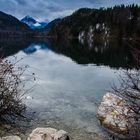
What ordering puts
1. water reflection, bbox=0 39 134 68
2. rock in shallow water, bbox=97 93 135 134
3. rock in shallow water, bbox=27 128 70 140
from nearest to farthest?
rock in shallow water, bbox=27 128 70 140 < rock in shallow water, bbox=97 93 135 134 < water reflection, bbox=0 39 134 68

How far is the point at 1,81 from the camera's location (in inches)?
546

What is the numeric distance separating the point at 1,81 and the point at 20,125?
1921mm

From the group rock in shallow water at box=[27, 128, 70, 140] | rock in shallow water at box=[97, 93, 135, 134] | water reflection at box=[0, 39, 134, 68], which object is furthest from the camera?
water reflection at box=[0, 39, 134, 68]

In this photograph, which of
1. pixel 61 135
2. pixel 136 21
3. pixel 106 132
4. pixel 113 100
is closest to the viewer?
pixel 61 135

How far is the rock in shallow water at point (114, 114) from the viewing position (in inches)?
516

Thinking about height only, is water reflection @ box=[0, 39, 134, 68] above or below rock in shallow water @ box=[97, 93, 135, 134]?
below

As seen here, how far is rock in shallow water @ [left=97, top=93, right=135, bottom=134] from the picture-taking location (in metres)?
13.1

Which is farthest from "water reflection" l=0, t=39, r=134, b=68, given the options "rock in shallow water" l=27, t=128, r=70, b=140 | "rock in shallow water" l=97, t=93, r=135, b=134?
"rock in shallow water" l=97, t=93, r=135, b=134

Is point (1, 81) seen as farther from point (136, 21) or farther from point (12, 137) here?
point (136, 21)

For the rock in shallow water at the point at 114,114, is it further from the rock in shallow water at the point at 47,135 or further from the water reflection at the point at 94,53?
the water reflection at the point at 94,53

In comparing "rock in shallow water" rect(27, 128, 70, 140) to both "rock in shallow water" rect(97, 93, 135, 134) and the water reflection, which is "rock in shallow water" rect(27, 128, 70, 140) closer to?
"rock in shallow water" rect(97, 93, 135, 134)

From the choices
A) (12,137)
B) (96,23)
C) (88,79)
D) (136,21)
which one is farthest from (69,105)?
(96,23)

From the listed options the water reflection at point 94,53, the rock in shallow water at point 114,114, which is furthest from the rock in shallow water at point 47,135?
the water reflection at point 94,53

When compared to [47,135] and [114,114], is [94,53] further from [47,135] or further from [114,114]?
[47,135]
